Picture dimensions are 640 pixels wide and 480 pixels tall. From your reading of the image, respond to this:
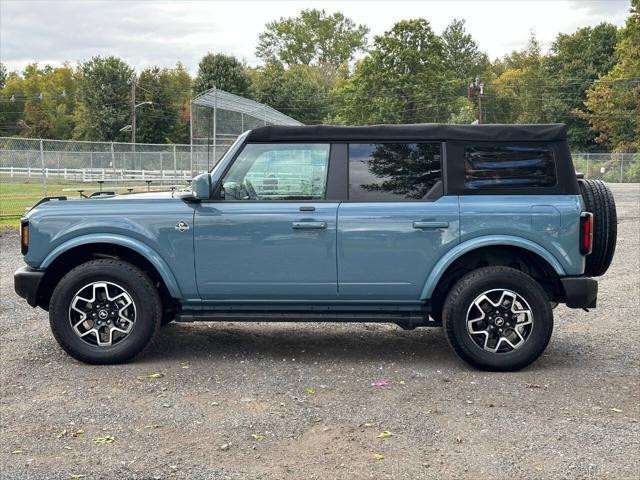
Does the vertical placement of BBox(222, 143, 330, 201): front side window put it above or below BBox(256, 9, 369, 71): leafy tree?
below

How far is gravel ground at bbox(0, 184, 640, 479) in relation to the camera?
378cm

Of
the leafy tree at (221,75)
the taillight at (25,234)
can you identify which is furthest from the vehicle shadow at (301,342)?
the leafy tree at (221,75)

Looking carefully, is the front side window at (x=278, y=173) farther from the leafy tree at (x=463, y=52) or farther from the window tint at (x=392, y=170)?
the leafy tree at (x=463, y=52)

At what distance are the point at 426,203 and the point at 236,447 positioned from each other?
2.45 meters

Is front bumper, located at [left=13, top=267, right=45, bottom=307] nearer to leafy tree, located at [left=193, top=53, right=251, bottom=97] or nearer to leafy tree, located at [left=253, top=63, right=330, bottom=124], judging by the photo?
leafy tree, located at [left=193, top=53, right=251, bottom=97]

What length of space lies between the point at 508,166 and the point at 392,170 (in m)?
0.91

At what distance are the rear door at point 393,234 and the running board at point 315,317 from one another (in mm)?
142

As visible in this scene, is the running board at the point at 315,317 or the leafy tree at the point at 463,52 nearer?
the running board at the point at 315,317

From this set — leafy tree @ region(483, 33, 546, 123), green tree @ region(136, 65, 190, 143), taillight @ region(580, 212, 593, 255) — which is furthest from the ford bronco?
leafy tree @ region(483, 33, 546, 123)

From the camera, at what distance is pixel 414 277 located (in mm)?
5465

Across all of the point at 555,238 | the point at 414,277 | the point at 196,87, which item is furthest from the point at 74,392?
the point at 196,87

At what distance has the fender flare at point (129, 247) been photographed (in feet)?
18.2

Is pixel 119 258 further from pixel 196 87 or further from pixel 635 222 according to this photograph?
pixel 196 87

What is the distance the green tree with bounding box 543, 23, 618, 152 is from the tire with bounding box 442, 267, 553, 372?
64.7m
